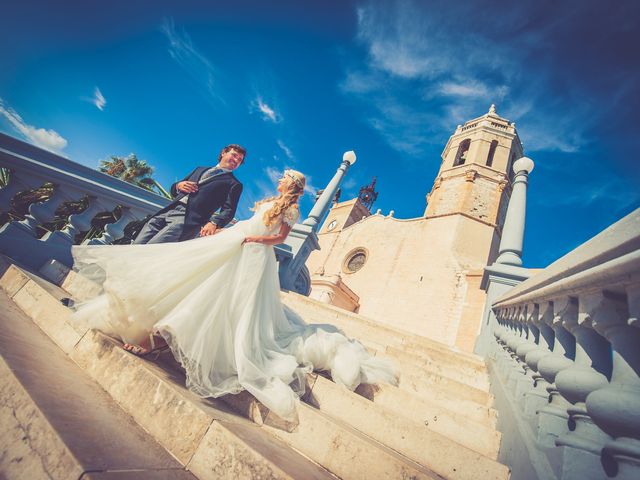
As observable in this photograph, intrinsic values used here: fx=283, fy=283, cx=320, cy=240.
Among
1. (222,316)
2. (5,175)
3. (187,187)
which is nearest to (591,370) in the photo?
(222,316)

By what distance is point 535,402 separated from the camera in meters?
1.55

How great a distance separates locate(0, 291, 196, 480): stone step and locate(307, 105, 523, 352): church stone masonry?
10.9 meters

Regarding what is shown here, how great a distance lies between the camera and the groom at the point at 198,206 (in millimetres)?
3031

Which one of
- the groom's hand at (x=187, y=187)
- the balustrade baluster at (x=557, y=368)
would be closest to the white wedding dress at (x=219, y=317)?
the groom's hand at (x=187, y=187)

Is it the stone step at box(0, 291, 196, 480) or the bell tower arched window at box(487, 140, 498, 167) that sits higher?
the bell tower arched window at box(487, 140, 498, 167)

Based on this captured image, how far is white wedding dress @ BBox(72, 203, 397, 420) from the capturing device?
179cm

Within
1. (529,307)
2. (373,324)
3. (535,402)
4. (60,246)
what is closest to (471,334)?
(373,324)

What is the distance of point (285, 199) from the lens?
271 centimetres

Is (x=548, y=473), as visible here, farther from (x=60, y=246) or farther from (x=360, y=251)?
(x=360, y=251)

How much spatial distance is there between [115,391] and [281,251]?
447cm

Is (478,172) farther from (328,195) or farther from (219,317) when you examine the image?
(219,317)

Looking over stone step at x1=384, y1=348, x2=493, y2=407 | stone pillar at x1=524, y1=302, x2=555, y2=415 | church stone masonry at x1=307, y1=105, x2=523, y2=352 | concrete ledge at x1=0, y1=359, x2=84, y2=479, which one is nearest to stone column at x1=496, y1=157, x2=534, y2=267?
stone step at x1=384, y1=348, x2=493, y2=407

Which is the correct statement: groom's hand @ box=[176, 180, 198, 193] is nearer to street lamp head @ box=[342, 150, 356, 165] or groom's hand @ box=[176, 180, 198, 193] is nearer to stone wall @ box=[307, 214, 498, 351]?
street lamp head @ box=[342, 150, 356, 165]

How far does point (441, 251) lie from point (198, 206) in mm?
12634
